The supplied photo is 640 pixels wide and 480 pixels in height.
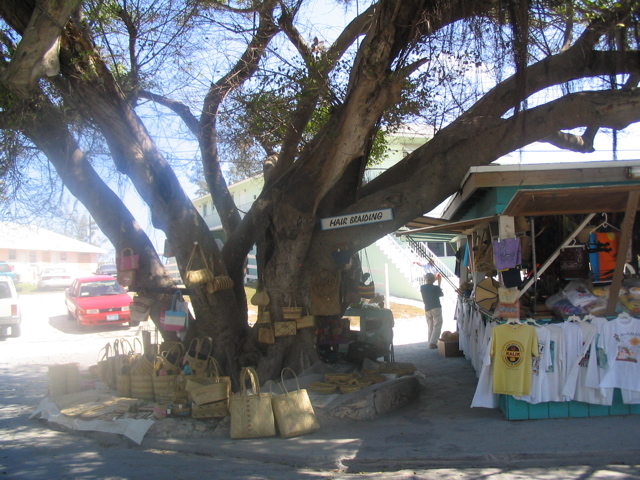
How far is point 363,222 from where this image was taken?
779 centimetres

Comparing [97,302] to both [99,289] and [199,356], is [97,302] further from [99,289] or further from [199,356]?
[199,356]

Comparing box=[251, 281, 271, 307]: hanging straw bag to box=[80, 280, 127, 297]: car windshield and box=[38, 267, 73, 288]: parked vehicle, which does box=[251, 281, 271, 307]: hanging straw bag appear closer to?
box=[80, 280, 127, 297]: car windshield

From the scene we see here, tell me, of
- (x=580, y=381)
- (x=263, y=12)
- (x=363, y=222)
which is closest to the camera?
(x=580, y=381)

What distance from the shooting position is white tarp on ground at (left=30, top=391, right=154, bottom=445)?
657 cm

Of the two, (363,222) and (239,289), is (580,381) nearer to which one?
(363,222)

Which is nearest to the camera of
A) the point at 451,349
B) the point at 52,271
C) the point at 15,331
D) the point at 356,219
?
the point at 356,219

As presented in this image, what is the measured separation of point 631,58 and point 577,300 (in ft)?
12.9

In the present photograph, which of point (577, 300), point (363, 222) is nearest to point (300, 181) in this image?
point (363, 222)

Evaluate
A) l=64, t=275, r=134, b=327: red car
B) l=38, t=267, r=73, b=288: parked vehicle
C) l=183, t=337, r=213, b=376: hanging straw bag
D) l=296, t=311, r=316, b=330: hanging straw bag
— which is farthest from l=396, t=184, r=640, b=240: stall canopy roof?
l=38, t=267, r=73, b=288: parked vehicle

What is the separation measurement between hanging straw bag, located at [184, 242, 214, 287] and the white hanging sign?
1.78m

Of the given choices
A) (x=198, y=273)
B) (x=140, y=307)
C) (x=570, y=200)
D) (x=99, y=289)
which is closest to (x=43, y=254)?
(x=99, y=289)

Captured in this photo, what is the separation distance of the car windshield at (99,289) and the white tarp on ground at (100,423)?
1064cm

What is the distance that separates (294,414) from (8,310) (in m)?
12.1

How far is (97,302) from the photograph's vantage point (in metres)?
16.9
